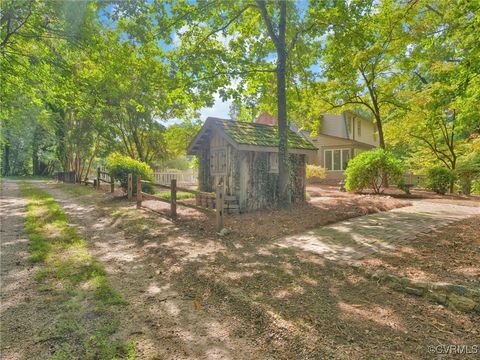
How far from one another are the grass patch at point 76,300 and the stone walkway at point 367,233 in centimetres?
390

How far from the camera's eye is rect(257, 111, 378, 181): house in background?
88.8ft

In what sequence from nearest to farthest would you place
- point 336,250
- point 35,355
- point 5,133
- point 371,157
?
point 35,355 → point 336,250 → point 371,157 → point 5,133

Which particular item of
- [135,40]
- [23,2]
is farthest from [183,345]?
[23,2]

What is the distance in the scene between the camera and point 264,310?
3600mm

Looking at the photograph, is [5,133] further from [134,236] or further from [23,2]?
[134,236]

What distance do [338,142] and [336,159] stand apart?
5.70 ft

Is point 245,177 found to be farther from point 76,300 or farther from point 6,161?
point 6,161

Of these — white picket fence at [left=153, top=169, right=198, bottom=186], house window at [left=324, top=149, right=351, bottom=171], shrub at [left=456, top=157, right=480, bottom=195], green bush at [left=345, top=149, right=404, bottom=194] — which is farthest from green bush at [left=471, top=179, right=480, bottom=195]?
white picket fence at [left=153, top=169, right=198, bottom=186]

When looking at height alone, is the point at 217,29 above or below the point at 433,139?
above

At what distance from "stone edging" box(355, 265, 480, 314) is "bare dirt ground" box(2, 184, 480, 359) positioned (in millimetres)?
130

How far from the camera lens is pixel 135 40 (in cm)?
957

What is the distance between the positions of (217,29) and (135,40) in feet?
9.95

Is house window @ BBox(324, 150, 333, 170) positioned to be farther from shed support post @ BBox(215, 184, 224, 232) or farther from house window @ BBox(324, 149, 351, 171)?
shed support post @ BBox(215, 184, 224, 232)

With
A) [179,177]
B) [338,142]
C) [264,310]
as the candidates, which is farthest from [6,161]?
[264,310]
